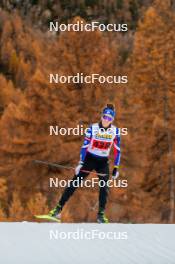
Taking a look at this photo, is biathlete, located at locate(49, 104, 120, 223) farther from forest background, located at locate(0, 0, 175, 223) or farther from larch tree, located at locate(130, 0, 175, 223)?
larch tree, located at locate(130, 0, 175, 223)

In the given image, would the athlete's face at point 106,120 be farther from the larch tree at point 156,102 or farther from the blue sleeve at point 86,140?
the larch tree at point 156,102
